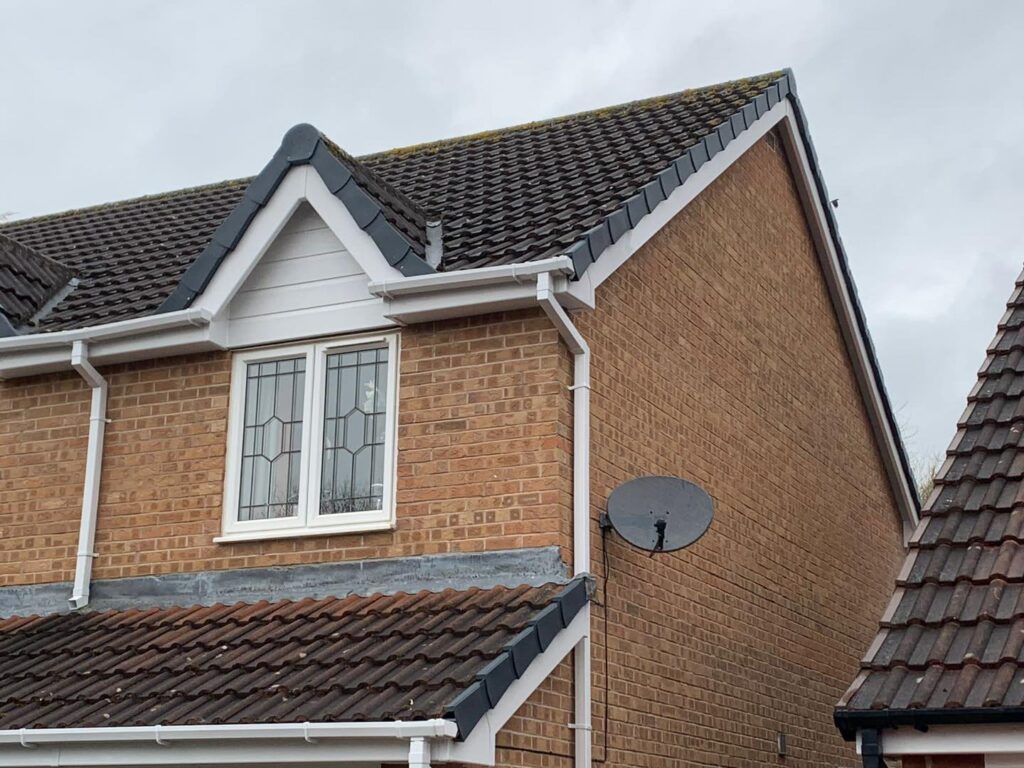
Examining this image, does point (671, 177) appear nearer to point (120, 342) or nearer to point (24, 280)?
point (120, 342)

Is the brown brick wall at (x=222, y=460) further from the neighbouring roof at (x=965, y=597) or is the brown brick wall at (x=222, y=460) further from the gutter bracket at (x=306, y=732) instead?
the neighbouring roof at (x=965, y=597)

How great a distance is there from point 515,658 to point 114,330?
5.08 m

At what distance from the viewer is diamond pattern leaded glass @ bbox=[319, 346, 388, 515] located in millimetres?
11523

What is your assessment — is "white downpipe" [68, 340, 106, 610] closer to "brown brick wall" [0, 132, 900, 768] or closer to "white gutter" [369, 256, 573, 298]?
"brown brick wall" [0, 132, 900, 768]

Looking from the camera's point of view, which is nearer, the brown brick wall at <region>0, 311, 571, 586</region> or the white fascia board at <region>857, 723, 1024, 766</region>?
the white fascia board at <region>857, 723, 1024, 766</region>

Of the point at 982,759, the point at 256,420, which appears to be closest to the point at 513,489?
the point at 256,420

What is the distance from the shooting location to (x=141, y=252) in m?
15.5

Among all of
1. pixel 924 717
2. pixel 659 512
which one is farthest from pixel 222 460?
pixel 924 717

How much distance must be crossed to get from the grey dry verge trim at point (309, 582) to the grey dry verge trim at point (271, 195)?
2.32 m

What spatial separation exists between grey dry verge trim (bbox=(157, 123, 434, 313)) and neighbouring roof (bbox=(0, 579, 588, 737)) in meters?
2.67

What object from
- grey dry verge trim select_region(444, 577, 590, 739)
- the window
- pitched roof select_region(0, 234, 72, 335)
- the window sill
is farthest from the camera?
pitched roof select_region(0, 234, 72, 335)

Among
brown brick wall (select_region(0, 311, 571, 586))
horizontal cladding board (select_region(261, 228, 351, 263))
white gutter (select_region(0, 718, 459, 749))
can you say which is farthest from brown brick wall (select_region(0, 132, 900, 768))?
white gutter (select_region(0, 718, 459, 749))

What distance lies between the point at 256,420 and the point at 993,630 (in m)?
6.36

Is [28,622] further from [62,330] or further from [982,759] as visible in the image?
[982,759]
